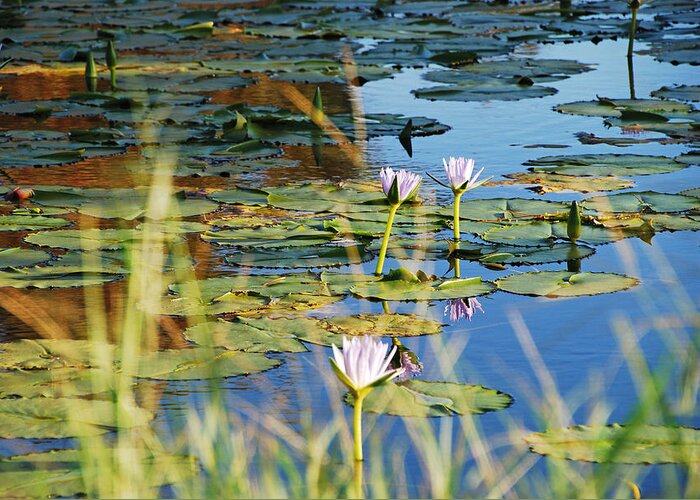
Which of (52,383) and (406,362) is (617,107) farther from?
(52,383)

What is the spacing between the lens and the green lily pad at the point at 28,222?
376 cm

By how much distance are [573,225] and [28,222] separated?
166 cm

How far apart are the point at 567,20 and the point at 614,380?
22.0 feet

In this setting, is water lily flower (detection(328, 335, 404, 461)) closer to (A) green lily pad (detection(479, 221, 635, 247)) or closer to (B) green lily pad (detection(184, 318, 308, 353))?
(B) green lily pad (detection(184, 318, 308, 353))

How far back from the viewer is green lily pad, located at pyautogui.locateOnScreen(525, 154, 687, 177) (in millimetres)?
4320

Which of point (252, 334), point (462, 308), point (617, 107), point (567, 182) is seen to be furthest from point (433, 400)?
point (617, 107)

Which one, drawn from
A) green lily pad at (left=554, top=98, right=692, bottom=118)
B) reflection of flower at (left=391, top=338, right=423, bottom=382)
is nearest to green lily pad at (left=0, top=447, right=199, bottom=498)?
reflection of flower at (left=391, top=338, right=423, bottom=382)

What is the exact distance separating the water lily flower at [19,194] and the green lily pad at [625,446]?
239cm

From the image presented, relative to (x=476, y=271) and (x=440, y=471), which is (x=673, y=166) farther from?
(x=440, y=471)

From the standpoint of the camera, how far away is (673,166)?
4359mm

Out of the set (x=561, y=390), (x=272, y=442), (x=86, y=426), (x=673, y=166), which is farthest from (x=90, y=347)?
(x=673, y=166)

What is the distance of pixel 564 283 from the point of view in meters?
3.13

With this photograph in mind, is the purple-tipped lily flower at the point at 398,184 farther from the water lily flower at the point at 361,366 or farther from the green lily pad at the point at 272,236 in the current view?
the water lily flower at the point at 361,366

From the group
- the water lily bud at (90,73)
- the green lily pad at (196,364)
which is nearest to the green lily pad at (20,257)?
the green lily pad at (196,364)
